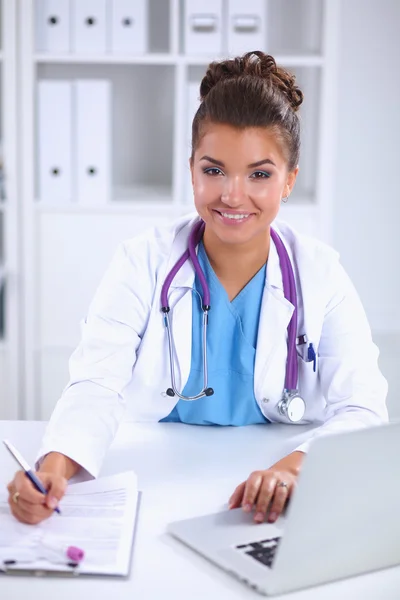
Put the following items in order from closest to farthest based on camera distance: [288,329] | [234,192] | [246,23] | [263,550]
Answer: [263,550]
[234,192]
[288,329]
[246,23]

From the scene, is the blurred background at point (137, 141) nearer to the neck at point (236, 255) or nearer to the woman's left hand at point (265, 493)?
the neck at point (236, 255)

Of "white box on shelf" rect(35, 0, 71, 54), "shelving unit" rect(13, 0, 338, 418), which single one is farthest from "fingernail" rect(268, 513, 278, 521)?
"white box on shelf" rect(35, 0, 71, 54)

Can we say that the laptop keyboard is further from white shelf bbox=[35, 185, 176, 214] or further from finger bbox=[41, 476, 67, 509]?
white shelf bbox=[35, 185, 176, 214]

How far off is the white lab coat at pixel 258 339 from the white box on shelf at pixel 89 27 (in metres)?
1.35

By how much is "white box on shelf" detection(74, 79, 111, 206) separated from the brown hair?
1.18 m

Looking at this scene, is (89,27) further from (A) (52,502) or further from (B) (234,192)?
(A) (52,502)

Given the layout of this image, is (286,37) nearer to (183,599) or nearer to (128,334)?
(128,334)

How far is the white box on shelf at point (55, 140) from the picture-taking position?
2715 mm

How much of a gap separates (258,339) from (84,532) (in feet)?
2.03

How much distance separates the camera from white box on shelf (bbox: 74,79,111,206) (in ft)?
8.86

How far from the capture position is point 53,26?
2.73 metres

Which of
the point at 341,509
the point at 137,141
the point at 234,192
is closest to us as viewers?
the point at 341,509

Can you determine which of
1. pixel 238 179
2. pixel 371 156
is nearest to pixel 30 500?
pixel 238 179

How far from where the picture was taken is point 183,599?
89 cm
